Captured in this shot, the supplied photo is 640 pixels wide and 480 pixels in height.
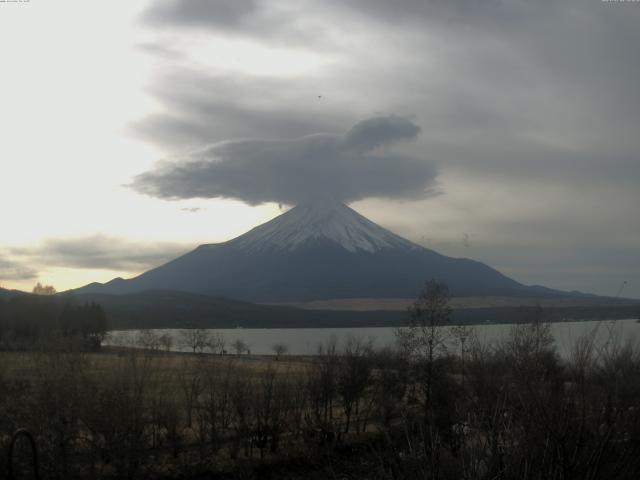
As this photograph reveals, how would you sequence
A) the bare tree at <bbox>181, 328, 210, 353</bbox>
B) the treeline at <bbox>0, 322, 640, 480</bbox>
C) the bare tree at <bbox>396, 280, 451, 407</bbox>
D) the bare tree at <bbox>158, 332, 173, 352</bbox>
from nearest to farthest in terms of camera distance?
1. the treeline at <bbox>0, 322, 640, 480</bbox>
2. the bare tree at <bbox>396, 280, 451, 407</bbox>
3. the bare tree at <bbox>158, 332, 173, 352</bbox>
4. the bare tree at <bbox>181, 328, 210, 353</bbox>

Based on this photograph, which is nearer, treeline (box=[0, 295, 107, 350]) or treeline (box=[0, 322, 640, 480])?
treeline (box=[0, 322, 640, 480])

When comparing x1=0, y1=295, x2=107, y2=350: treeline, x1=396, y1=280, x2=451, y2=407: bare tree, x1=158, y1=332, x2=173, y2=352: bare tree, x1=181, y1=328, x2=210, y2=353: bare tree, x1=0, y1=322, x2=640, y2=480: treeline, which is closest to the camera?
x1=0, y1=322, x2=640, y2=480: treeline

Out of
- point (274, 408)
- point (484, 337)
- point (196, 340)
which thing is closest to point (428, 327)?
point (484, 337)

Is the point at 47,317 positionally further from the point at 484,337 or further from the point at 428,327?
the point at 484,337

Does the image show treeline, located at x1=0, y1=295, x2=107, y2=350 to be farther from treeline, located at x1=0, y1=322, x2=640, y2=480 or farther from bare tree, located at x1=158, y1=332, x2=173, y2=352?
treeline, located at x1=0, y1=322, x2=640, y2=480

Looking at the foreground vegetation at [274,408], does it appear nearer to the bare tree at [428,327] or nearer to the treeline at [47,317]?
the bare tree at [428,327]

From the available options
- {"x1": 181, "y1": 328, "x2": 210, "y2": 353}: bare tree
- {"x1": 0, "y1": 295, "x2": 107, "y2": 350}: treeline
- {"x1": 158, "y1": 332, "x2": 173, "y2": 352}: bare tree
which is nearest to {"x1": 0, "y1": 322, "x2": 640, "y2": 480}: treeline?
{"x1": 158, "y1": 332, "x2": 173, "y2": 352}: bare tree

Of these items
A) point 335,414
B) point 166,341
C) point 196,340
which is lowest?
point 196,340

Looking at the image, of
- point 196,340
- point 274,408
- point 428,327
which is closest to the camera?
point 274,408

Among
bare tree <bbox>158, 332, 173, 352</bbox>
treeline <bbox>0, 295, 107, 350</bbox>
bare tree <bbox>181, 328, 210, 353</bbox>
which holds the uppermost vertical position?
treeline <bbox>0, 295, 107, 350</bbox>

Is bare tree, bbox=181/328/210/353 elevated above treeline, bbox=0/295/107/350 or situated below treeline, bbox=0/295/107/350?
below

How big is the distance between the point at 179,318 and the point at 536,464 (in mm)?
192536

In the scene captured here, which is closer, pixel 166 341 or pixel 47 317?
pixel 166 341

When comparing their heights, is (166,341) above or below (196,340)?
above
